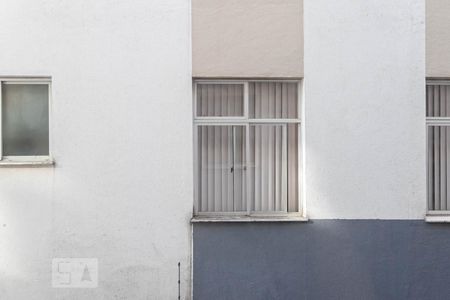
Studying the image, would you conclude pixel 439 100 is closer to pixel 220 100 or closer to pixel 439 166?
pixel 439 166

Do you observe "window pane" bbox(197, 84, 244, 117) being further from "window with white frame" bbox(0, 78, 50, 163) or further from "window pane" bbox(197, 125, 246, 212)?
"window with white frame" bbox(0, 78, 50, 163)

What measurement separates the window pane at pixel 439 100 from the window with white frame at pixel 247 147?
1.66 metres

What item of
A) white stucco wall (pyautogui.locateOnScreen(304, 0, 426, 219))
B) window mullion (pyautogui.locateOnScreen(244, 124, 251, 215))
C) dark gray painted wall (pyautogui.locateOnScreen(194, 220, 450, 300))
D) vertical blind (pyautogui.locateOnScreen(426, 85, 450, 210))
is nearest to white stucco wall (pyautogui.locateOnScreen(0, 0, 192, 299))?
dark gray painted wall (pyautogui.locateOnScreen(194, 220, 450, 300))

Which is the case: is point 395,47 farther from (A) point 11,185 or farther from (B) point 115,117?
(A) point 11,185

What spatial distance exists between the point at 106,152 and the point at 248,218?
1.83 meters

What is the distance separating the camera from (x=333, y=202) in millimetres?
7168

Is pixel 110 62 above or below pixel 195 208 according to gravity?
above

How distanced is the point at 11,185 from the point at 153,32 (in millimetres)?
2416

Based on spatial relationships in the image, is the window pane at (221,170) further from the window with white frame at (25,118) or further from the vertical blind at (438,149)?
the vertical blind at (438,149)

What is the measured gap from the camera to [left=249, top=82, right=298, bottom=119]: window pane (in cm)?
737

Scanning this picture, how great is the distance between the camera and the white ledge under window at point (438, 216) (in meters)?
7.16

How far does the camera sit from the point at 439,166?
7461 millimetres

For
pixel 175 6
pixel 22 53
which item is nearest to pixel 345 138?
pixel 175 6

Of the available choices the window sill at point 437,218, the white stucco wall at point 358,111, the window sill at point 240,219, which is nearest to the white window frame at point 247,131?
the window sill at point 240,219
